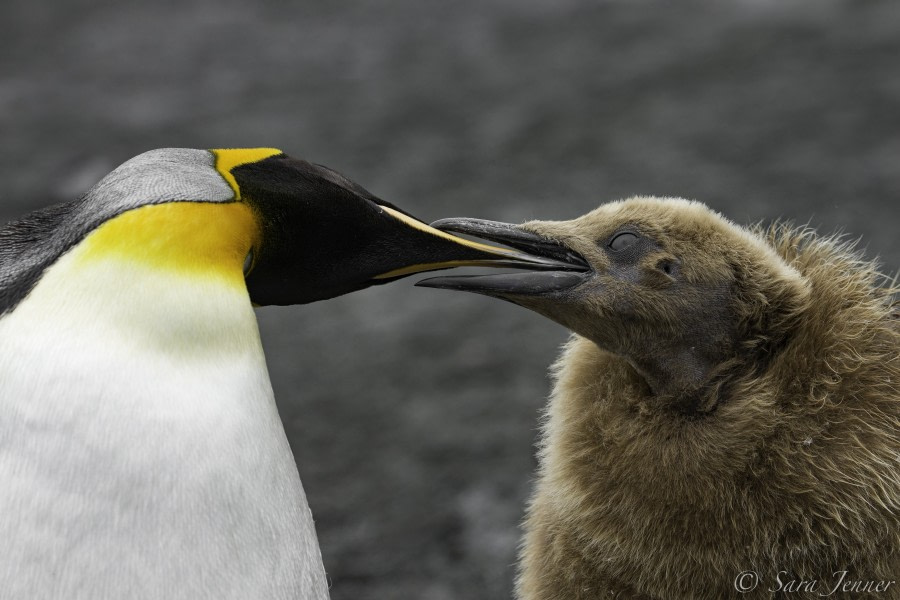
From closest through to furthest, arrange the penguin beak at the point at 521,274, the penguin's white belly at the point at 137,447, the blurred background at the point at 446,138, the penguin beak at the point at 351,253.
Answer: the penguin's white belly at the point at 137,447 → the penguin beak at the point at 351,253 → the penguin beak at the point at 521,274 → the blurred background at the point at 446,138

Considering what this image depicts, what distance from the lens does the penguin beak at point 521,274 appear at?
3.59 ft

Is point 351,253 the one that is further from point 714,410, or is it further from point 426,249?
point 714,410

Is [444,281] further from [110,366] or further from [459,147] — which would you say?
[459,147]

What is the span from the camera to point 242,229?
977 millimetres

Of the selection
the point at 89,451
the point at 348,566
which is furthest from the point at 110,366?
the point at 348,566

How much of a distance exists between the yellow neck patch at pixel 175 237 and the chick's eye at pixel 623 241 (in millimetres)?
398

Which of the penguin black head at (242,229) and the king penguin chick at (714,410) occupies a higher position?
the penguin black head at (242,229)

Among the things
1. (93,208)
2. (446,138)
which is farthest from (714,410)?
(446,138)

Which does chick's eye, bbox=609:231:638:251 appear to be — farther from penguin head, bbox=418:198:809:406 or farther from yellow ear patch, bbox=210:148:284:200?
yellow ear patch, bbox=210:148:284:200

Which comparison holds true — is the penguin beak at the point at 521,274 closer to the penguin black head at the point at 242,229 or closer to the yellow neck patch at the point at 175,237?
the penguin black head at the point at 242,229

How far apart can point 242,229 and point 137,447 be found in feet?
0.69

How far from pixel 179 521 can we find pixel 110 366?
143 millimetres

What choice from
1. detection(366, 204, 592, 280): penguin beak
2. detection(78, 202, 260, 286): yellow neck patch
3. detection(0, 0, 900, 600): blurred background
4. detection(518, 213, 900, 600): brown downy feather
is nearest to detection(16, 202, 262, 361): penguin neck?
detection(78, 202, 260, 286): yellow neck patch

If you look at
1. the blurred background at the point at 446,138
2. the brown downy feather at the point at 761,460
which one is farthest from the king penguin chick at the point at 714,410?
the blurred background at the point at 446,138
